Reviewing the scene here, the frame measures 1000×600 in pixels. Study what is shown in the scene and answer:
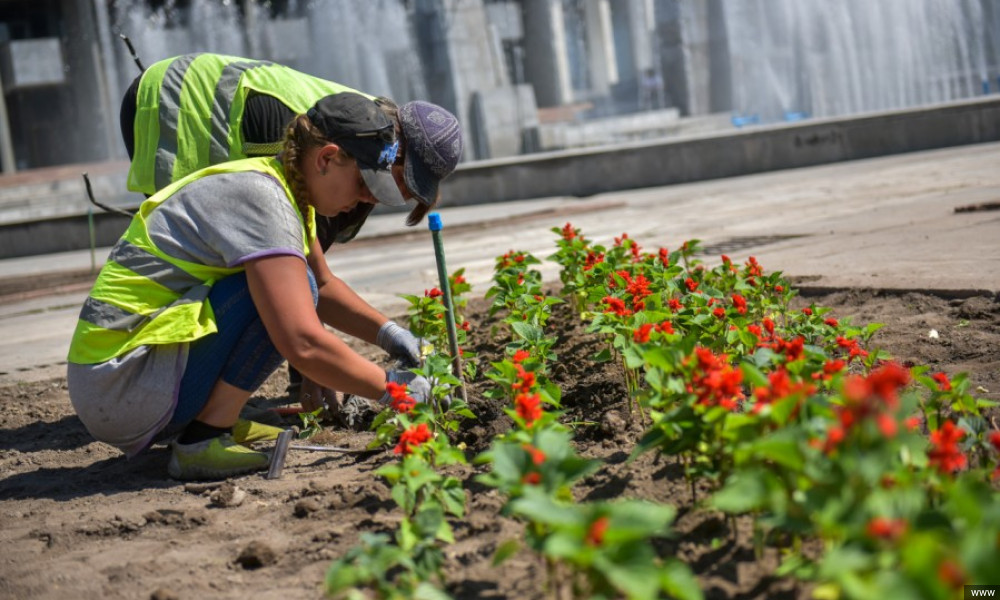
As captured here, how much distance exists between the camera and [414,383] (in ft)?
10.4

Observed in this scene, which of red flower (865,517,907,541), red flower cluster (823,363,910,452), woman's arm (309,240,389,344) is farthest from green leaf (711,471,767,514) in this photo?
woman's arm (309,240,389,344)

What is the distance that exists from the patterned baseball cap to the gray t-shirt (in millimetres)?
396

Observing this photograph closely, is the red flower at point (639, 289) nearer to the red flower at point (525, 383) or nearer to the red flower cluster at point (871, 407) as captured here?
the red flower at point (525, 383)

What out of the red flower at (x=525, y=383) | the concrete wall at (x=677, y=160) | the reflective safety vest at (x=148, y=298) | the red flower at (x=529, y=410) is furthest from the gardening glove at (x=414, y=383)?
the concrete wall at (x=677, y=160)

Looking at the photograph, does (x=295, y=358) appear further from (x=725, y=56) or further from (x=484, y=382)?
(x=725, y=56)

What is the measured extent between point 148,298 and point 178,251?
17cm

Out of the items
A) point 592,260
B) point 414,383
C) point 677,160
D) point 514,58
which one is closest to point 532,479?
point 414,383

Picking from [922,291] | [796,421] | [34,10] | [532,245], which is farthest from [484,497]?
[34,10]

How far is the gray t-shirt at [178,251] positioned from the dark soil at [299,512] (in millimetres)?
234

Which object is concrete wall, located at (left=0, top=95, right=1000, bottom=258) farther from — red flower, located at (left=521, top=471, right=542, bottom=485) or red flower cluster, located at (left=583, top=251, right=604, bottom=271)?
red flower, located at (left=521, top=471, right=542, bottom=485)

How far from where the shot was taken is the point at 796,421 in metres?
1.86

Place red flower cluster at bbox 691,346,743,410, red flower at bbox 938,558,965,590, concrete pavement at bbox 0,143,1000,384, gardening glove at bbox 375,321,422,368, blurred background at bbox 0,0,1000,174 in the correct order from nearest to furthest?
red flower at bbox 938,558,965,590, red flower cluster at bbox 691,346,743,410, gardening glove at bbox 375,321,422,368, concrete pavement at bbox 0,143,1000,384, blurred background at bbox 0,0,1000,174

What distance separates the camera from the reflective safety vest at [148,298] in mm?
3078

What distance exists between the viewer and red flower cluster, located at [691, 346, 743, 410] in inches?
78.7
